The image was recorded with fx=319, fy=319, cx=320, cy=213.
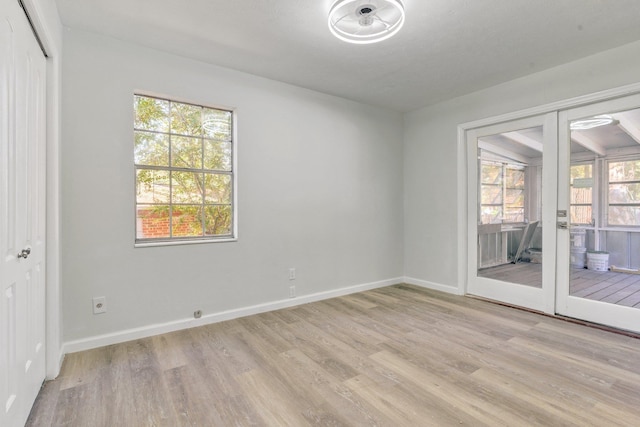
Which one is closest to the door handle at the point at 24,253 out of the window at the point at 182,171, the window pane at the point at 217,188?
the window at the point at 182,171

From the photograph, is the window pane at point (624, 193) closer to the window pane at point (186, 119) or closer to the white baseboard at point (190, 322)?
the white baseboard at point (190, 322)

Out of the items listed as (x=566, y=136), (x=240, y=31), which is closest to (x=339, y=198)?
(x=240, y=31)

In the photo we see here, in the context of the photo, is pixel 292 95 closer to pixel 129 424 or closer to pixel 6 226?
pixel 6 226

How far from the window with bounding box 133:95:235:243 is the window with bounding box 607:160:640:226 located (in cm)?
371

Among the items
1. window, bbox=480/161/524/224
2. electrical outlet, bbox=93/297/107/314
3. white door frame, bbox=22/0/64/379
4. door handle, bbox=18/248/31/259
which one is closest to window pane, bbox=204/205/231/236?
electrical outlet, bbox=93/297/107/314

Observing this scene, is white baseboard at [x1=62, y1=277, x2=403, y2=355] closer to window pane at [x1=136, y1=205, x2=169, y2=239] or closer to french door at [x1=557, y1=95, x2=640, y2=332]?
window pane at [x1=136, y1=205, x2=169, y2=239]

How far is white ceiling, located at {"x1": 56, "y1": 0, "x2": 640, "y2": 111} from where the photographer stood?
2.28 meters

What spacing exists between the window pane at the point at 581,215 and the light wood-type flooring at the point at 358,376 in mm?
1025

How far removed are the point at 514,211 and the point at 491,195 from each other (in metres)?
0.33

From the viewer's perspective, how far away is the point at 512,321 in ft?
10.5

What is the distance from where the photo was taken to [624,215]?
2.97 m

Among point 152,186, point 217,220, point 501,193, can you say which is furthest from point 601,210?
point 152,186

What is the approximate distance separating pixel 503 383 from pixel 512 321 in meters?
1.34

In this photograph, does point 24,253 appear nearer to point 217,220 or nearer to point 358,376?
point 217,220
